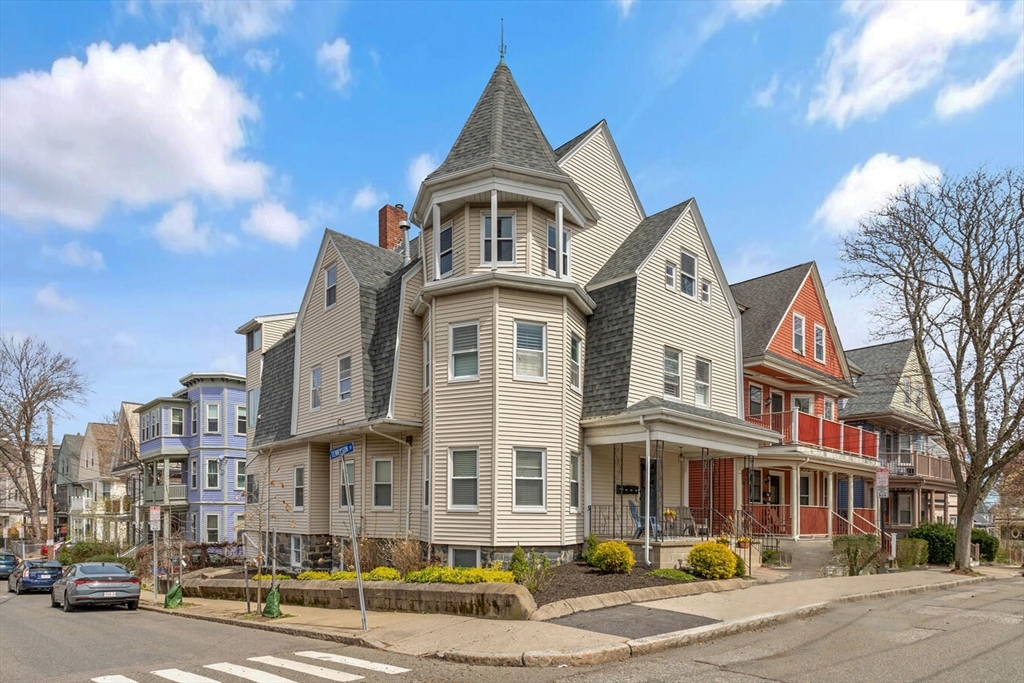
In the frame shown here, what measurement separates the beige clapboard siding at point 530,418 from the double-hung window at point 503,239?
3.59ft

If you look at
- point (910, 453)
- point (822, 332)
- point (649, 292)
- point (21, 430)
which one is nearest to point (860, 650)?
point (649, 292)

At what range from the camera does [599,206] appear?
24.5 metres

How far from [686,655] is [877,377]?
32974mm

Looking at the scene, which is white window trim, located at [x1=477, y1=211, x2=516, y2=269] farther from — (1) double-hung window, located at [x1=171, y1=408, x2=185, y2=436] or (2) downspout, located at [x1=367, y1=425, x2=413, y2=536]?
(1) double-hung window, located at [x1=171, y1=408, x2=185, y2=436]

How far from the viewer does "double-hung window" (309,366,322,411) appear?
26.1m

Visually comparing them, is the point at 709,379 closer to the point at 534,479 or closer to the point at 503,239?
the point at 534,479

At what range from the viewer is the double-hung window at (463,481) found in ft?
63.3

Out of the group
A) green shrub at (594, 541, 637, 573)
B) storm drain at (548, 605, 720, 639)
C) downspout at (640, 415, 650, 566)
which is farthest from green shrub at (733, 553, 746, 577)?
storm drain at (548, 605, 720, 639)

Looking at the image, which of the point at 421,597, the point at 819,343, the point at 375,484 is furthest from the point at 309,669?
the point at 819,343

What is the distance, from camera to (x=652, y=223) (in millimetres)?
24547

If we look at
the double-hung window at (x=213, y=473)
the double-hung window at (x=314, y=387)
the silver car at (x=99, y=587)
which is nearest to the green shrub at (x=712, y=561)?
the double-hung window at (x=314, y=387)

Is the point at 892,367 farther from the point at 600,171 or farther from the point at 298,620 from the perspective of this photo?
the point at 298,620

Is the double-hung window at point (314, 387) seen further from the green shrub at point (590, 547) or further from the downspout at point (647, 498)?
the downspout at point (647, 498)

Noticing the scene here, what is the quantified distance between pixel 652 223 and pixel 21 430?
47.2 metres
